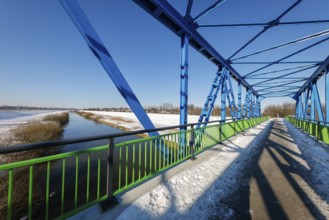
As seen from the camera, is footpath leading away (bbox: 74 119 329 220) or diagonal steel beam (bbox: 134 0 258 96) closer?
footpath leading away (bbox: 74 119 329 220)

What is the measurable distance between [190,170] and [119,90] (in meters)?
2.46

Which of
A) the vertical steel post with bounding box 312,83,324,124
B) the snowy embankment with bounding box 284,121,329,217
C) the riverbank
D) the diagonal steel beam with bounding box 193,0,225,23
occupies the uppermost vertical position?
the diagonal steel beam with bounding box 193,0,225,23

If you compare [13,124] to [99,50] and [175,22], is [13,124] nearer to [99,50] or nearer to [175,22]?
[99,50]

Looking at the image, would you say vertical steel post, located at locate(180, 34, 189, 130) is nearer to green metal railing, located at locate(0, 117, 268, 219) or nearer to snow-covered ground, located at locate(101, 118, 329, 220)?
green metal railing, located at locate(0, 117, 268, 219)

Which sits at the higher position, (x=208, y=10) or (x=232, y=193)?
(x=208, y=10)

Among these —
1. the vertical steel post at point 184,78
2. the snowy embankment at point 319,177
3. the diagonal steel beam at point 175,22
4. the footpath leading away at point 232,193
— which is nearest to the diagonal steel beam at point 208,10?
the diagonal steel beam at point 175,22

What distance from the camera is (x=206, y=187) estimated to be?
2.79m

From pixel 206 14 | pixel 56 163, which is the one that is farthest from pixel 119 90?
pixel 56 163

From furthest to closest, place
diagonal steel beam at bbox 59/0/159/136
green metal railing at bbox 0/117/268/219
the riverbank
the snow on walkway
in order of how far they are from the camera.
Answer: the riverbank, green metal railing at bbox 0/117/268/219, diagonal steel beam at bbox 59/0/159/136, the snow on walkway

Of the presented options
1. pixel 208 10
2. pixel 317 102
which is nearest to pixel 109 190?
pixel 208 10

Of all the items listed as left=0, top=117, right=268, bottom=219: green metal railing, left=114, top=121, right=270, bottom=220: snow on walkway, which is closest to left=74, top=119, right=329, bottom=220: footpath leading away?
left=114, top=121, right=270, bottom=220: snow on walkway

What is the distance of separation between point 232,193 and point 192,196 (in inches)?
28.9

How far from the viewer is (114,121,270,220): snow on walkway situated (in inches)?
82.4

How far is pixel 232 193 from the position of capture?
261 centimetres
